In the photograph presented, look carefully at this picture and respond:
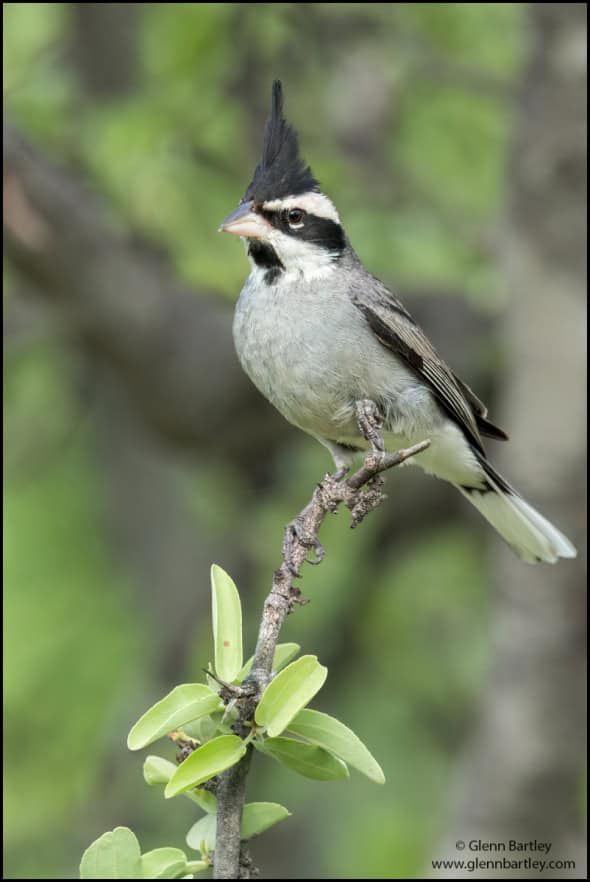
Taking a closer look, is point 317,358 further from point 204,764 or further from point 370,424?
point 204,764

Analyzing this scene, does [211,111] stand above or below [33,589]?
above

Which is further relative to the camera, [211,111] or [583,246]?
[211,111]

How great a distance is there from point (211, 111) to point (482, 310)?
2060mm

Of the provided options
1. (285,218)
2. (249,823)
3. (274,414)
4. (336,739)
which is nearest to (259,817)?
(249,823)

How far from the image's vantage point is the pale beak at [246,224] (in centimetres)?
→ 432

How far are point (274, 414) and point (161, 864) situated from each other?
18.9ft

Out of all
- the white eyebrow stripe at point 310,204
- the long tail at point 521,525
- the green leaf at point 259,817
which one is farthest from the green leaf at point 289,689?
the long tail at point 521,525

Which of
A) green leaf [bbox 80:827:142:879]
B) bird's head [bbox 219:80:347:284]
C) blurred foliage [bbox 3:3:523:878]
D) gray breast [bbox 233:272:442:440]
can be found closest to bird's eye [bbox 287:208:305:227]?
bird's head [bbox 219:80:347:284]

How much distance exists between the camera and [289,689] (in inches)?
86.5

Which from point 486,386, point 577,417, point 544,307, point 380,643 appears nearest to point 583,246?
point 544,307

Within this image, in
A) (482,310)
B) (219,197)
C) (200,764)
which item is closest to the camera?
(200,764)

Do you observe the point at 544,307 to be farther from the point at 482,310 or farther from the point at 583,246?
the point at 482,310

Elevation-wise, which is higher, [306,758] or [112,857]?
[306,758]

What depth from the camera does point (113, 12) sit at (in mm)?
9195
